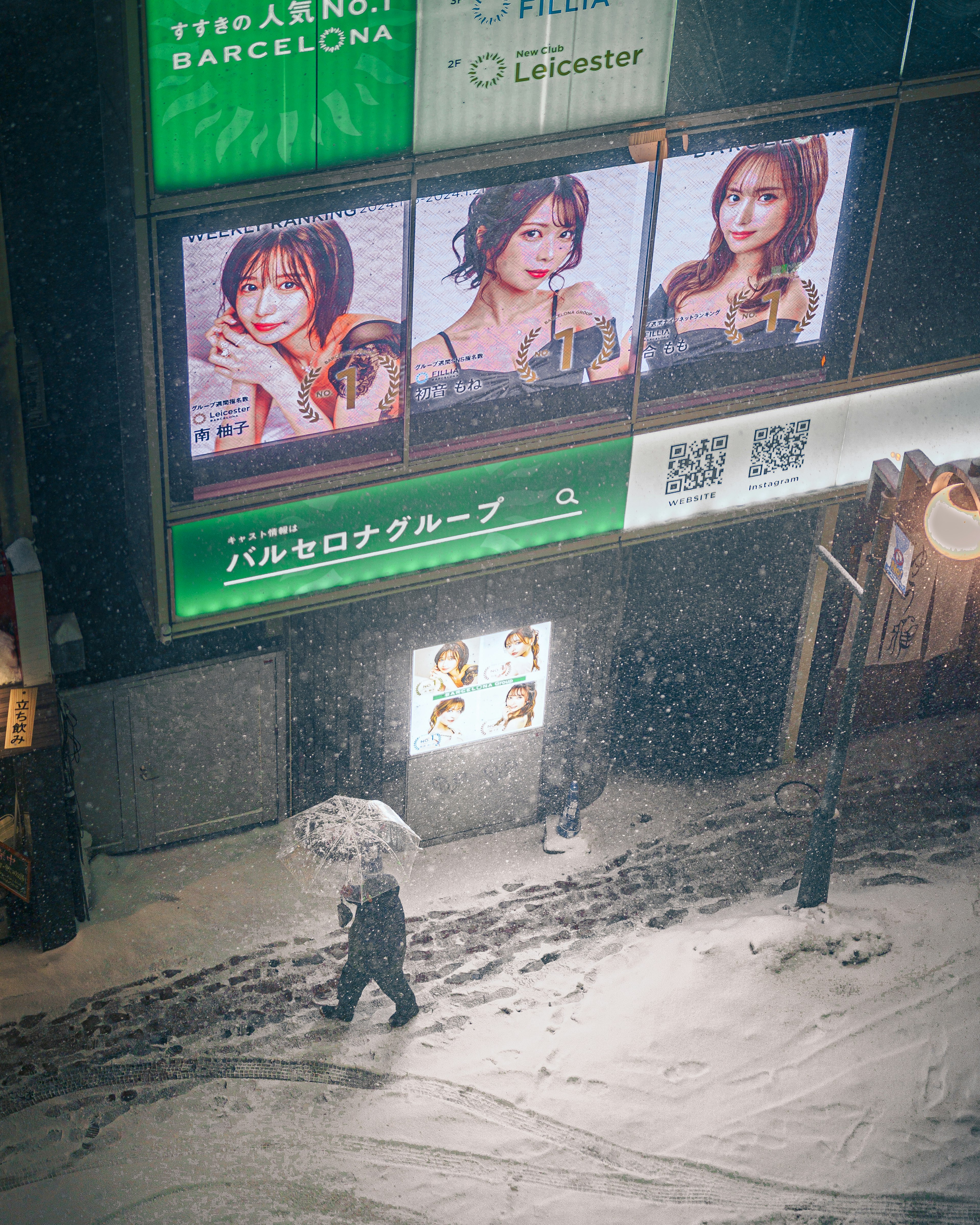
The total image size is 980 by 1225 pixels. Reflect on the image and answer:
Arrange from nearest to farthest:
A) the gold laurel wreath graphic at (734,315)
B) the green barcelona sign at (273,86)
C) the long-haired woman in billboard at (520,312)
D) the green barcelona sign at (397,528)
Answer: the green barcelona sign at (273,86) < the long-haired woman in billboard at (520,312) < the green barcelona sign at (397,528) < the gold laurel wreath graphic at (734,315)

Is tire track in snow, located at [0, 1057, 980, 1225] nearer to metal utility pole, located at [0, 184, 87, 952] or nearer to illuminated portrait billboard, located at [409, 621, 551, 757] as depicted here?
metal utility pole, located at [0, 184, 87, 952]

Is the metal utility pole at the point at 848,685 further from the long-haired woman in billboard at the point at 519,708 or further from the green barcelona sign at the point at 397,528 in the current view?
the long-haired woman in billboard at the point at 519,708

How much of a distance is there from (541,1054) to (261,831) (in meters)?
4.08

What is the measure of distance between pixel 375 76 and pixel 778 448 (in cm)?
Answer: 534

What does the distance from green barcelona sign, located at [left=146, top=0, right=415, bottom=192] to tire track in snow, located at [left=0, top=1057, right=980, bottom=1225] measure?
7.11 meters

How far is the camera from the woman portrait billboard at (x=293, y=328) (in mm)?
10906

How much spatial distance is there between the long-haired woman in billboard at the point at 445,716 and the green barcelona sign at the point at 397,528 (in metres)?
1.66

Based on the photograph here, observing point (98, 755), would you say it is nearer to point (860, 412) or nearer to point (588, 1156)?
point (588, 1156)

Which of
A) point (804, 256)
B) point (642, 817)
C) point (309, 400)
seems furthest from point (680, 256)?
point (642, 817)

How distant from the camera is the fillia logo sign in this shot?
10641mm

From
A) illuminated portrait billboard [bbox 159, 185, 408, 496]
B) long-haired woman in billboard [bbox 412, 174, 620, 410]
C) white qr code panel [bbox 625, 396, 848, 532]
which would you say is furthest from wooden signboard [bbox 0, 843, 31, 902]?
white qr code panel [bbox 625, 396, 848, 532]

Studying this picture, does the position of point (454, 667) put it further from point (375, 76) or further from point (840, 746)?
point (375, 76)

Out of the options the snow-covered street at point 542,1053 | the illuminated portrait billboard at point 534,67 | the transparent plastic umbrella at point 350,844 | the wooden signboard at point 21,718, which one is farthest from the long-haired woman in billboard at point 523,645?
the illuminated portrait billboard at point 534,67

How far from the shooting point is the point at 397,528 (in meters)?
12.3
